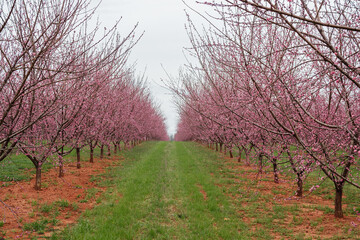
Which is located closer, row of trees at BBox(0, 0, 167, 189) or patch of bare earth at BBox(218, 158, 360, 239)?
row of trees at BBox(0, 0, 167, 189)

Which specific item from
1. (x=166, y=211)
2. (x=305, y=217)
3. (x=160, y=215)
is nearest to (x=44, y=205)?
(x=160, y=215)

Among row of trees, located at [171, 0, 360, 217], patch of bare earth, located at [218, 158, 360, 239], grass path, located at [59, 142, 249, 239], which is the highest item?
row of trees, located at [171, 0, 360, 217]

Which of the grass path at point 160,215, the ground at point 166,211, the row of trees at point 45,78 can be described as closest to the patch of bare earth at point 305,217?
the ground at point 166,211

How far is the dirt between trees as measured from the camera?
18.0 ft

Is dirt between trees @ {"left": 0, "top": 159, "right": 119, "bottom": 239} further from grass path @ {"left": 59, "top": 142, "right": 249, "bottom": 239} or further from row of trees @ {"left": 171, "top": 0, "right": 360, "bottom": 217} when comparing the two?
row of trees @ {"left": 171, "top": 0, "right": 360, "bottom": 217}

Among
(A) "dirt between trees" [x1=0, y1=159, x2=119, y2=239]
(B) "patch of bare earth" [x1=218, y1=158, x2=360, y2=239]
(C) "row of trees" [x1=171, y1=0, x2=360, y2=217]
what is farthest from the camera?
(B) "patch of bare earth" [x1=218, y1=158, x2=360, y2=239]

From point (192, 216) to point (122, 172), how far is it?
22.1ft

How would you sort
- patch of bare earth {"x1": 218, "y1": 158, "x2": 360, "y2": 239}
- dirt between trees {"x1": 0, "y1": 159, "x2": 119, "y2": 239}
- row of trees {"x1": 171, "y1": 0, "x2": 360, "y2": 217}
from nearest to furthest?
row of trees {"x1": 171, "y1": 0, "x2": 360, "y2": 217} → dirt between trees {"x1": 0, "y1": 159, "x2": 119, "y2": 239} → patch of bare earth {"x1": 218, "y1": 158, "x2": 360, "y2": 239}

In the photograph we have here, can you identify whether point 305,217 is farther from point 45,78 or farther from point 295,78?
point 45,78

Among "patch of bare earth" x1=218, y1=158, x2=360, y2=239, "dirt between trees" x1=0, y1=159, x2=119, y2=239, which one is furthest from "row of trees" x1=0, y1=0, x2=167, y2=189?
"patch of bare earth" x1=218, y1=158, x2=360, y2=239

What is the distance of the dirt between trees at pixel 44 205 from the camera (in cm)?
550

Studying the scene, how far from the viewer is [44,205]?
685cm

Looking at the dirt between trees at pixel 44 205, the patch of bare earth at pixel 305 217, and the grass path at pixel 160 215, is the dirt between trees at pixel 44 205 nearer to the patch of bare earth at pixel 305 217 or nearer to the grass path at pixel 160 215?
the grass path at pixel 160 215

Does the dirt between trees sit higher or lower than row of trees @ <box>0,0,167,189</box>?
lower
